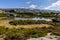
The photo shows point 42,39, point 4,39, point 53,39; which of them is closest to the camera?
point 42,39

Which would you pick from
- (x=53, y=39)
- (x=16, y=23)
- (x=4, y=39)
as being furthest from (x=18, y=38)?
(x=16, y=23)

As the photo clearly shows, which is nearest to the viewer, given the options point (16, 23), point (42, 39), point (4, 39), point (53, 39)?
point (42, 39)

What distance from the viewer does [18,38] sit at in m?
16.8

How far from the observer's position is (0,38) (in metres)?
19.0

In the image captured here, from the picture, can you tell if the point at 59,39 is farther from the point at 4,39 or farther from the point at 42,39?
the point at 4,39

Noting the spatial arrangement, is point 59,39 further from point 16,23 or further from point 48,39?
point 16,23

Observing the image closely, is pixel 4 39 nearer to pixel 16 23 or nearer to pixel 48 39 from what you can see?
pixel 48 39

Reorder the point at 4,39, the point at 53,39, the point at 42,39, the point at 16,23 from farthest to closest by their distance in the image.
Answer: the point at 16,23, the point at 4,39, the point at 53,39, the point at 42,39

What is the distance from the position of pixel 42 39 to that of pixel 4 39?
5010 mm

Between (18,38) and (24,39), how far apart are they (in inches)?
36.0

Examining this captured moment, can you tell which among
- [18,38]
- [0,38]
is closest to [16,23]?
[0,38]

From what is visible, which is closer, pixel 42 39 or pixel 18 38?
pixel 42 39

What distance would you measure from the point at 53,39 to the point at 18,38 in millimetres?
3668

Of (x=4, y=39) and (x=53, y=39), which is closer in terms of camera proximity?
(x=53, y=39)
